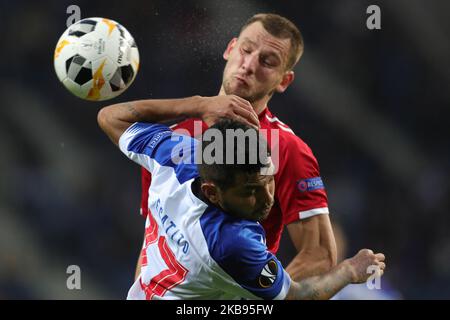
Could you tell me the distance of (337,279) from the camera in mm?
4043

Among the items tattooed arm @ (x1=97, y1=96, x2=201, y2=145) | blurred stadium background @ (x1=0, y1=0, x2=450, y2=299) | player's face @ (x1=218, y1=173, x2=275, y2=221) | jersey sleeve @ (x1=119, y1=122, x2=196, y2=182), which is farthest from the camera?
blurred stadium background @ (x1=0, y1=0, x2=450, y2=299)

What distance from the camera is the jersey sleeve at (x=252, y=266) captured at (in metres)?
3.55

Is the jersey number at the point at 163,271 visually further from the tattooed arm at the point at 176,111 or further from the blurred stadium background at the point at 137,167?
the blurred stadium background at the point at 137,167

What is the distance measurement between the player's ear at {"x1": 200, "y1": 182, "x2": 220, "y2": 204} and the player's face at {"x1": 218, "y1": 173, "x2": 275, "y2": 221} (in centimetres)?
2

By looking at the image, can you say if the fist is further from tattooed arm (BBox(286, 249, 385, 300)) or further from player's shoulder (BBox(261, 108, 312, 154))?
player's shoulder (BBox(261, 108, 312, 154))

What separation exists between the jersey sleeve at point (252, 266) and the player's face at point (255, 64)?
1.24 metres

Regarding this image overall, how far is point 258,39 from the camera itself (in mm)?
4785

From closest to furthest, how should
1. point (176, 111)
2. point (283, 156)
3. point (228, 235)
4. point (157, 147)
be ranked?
1. point (228, 235)
2. point (157, 147)
3. point (176, 111)
4. point (283, 156)

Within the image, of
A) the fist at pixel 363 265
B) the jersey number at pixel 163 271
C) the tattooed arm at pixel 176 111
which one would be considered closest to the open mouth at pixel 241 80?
the tattooed arm at pixel 176 111

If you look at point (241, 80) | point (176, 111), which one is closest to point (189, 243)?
point (176, 111)

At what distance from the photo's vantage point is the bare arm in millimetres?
4547

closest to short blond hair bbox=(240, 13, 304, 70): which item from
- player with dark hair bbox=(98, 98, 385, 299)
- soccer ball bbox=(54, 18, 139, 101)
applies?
soccer ball bbox=(54, 18, 139, 101)

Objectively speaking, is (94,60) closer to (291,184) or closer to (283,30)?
(283,30)

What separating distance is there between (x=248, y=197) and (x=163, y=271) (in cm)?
64
